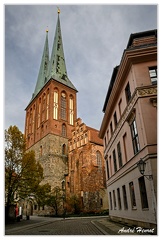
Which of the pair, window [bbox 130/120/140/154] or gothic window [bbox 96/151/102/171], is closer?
window [bbox 130/120/140/154]

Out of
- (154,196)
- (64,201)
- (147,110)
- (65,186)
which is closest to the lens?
(154,196)

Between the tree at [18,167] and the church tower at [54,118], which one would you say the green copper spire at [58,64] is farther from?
the tree at [18,167]

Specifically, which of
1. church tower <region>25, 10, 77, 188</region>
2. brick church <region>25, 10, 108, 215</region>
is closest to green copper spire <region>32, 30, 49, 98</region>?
church tower <region>25, 10, 77, 188</region>

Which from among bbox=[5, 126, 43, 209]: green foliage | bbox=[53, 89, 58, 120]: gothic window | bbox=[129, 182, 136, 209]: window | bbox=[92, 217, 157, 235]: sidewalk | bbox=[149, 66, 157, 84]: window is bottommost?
bbox=[92, 217, 157, 235]: sidewalk

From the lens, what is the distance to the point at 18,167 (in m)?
17.7

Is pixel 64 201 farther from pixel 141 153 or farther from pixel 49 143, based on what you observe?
pixel 141 153

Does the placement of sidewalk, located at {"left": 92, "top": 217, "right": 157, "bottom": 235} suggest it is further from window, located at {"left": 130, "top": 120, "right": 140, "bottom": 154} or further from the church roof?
the church roof

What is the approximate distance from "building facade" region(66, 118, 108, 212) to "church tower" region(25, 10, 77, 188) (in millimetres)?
2417

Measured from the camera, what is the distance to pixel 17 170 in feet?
57.9

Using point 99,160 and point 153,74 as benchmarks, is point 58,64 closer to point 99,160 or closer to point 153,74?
point 99,160

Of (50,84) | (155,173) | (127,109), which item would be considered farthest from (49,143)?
(155,173)

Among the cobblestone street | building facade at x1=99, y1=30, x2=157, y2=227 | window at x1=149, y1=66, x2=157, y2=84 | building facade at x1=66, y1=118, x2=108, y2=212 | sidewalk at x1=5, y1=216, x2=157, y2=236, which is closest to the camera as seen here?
sidewalk at x1=5, y1=216, x2=157, y2=236

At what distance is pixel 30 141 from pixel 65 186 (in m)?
15.0

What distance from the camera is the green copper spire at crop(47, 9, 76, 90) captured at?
48.4 metres
